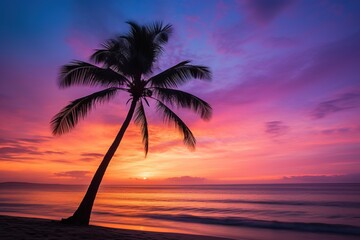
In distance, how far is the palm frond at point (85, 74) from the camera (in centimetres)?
1298

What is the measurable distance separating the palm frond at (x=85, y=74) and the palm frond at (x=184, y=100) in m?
2.05

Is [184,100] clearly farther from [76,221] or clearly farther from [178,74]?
[76,221]

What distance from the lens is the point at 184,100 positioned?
45.6 feet

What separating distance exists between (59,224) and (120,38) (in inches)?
329

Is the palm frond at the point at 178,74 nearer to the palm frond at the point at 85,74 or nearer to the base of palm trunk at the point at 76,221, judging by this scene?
the palm frond at the point at 85,74

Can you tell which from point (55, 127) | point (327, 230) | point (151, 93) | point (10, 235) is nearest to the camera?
point (10, 235)

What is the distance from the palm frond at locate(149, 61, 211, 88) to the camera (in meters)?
13.7

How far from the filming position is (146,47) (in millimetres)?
13719

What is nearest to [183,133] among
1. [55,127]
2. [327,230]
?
[55,127]

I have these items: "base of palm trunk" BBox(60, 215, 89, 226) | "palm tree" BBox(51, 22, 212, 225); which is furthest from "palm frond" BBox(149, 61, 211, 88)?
"base of palm trunk" BBox(60, 215, 89, 226)

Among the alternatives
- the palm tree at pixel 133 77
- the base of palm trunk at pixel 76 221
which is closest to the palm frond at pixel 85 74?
the palm tree at pixel 133 77

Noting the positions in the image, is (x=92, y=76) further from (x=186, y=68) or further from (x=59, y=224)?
(x=59, y=224)

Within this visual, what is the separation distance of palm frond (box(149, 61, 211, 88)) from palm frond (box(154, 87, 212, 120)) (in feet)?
1.24

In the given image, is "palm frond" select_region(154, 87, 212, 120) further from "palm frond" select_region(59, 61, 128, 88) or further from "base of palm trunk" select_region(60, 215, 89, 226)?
"base of palm trunk" select_region(60, 215, 89, 226)
